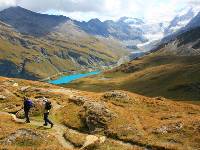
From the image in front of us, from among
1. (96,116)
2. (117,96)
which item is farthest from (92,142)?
(117,96)

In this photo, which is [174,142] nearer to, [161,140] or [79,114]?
[161,140]

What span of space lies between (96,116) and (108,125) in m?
2.83

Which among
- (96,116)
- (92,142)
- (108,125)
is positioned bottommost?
(92,142)

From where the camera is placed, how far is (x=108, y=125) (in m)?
45.3

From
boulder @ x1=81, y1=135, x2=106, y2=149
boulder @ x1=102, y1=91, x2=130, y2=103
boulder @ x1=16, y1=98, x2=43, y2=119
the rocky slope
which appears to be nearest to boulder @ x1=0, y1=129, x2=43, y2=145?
the rocky slope

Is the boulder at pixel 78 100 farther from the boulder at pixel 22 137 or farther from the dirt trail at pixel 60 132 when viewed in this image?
the boulder at pixel 22 137

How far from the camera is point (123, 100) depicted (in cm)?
6106

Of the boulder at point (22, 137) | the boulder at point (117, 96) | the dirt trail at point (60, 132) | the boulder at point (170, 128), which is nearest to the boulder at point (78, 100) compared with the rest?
the boulder at point (117, 96)

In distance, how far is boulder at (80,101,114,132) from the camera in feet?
150

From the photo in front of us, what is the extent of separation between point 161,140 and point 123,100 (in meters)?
22.4

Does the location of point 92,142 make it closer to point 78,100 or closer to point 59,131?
point 59,131

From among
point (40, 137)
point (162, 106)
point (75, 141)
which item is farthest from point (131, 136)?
point (162, 106)

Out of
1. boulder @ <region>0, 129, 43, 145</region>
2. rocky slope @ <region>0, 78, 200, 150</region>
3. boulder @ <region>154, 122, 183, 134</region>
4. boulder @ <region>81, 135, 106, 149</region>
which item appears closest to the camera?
boulder @ <region>81, 135, 106, 149</region>

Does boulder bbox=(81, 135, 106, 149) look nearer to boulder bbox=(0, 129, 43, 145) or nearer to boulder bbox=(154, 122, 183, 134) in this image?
boulder bbox=(0, 129, 43, 145)
